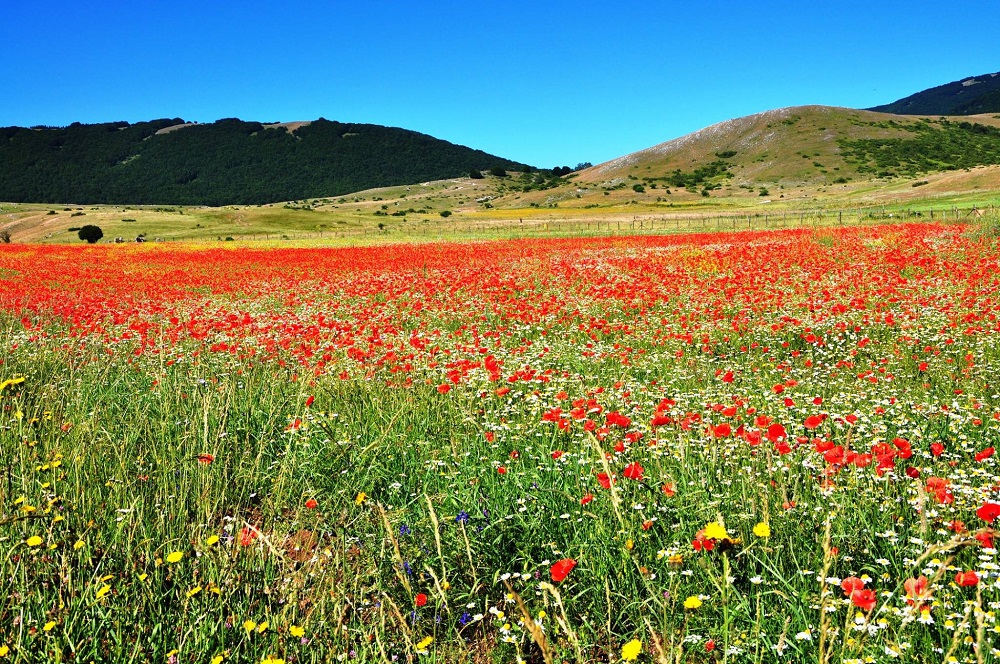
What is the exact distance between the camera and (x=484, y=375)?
7324 mm

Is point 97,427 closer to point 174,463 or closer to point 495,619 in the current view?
point 174,463

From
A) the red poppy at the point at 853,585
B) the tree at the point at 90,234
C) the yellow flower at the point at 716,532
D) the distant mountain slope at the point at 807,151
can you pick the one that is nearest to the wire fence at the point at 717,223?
the tree at the point at 90,234

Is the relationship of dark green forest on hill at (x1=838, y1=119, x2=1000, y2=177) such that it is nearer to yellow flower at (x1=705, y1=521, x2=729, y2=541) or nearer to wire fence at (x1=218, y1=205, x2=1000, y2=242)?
wire fence at (x1=218, y1=205, x2=1000, y2=242)

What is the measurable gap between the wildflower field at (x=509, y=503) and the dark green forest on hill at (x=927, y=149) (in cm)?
10366

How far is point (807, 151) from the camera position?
11531 cm

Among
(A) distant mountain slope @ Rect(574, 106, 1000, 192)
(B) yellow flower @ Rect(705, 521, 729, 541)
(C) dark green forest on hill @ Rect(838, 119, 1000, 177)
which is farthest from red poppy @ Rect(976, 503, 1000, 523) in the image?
(C) dark green forest on hill @ Rect(838, 119, 1000, 177)

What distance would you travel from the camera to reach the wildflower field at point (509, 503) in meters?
2.78

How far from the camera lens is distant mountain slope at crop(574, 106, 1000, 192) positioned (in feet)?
334

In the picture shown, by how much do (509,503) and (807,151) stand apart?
129m

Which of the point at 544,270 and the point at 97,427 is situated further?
the point at 544,270

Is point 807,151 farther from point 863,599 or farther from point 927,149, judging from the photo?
point 863,599

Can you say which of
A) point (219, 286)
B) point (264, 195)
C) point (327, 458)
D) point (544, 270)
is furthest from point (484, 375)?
point (264, 195)

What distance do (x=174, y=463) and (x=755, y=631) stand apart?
368 cm

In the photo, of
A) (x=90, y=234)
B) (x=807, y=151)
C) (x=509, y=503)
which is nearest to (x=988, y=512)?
(x=509, y=503)
